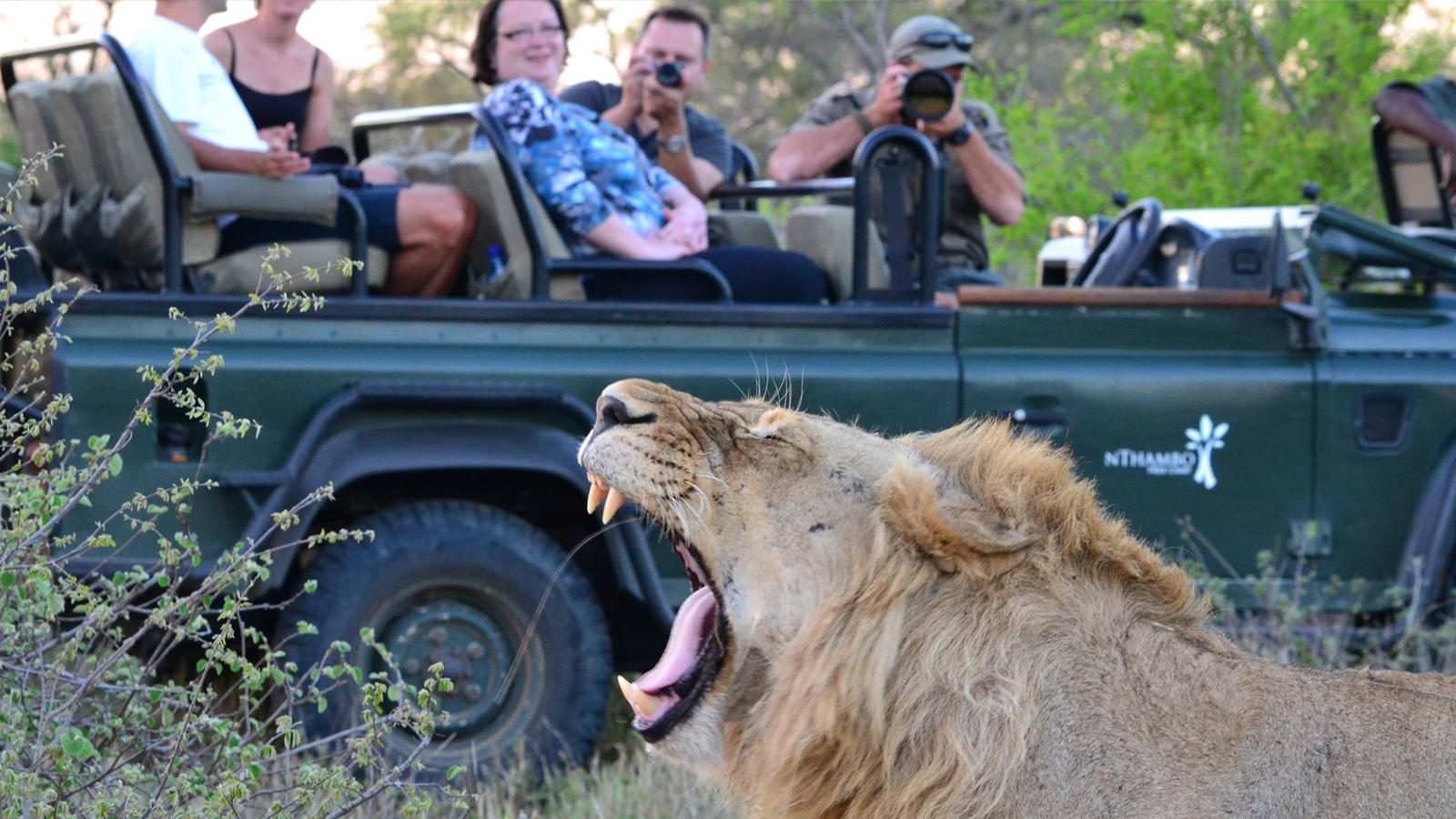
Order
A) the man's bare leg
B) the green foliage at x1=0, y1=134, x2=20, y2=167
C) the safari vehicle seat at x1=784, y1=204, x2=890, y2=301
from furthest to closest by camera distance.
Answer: the green foliage at x1=0, y1=134, x2=20, y2=167, the safari vehicle seat at x1=784, y1=204, x2=890, y2=301, the man's bare leg

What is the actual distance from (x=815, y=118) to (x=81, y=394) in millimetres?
2819

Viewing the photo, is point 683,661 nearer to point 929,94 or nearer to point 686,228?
point 686,228

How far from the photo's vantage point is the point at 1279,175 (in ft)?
29.4

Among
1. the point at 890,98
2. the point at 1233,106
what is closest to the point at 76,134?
the point at 890,98

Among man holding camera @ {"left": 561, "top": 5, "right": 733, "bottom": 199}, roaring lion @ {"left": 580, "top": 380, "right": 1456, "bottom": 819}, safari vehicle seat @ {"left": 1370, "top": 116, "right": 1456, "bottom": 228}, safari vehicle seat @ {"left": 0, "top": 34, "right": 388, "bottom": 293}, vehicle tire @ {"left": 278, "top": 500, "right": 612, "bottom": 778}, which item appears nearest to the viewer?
roaring lion @ {"left": 580, "top": 380, "right": 1456, "bottom": 819}

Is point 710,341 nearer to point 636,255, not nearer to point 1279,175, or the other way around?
point 636,255

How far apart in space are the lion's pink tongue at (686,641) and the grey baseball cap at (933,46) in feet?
11.3

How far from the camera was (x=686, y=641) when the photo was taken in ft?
7.53

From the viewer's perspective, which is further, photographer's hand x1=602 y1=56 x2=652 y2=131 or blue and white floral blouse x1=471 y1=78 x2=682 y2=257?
photographer's hand x1=602 y1=56 x2=652 y2=131

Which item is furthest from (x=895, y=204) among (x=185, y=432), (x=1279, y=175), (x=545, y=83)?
(x=1279, y=175)

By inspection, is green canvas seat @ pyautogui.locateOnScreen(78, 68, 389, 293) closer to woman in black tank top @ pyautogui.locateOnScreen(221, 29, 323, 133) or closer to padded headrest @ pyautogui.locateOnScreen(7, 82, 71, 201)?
padded headrest @ pyautogui.locateOnScreen(7, 82, 71, 201)

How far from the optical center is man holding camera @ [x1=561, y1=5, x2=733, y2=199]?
17.0 ft

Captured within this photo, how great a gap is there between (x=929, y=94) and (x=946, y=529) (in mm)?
3468

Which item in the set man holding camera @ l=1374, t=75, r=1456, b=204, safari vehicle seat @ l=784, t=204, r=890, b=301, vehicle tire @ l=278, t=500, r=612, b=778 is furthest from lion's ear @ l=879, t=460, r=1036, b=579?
man holding camera @ l=1374, t=75, r=1456, b=204
